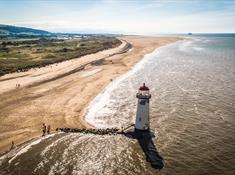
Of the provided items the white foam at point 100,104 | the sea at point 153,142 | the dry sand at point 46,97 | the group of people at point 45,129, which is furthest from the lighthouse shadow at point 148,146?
the group of people at point 45,129

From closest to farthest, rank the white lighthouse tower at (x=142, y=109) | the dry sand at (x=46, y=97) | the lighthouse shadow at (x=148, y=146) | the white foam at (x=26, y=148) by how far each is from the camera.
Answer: the lighthouse shadow at (x=148, y=146), the white foam at (x=26, y=148), the white lighthouse tower at (x=142, y=109), the dry sand at (x=46, y=97)

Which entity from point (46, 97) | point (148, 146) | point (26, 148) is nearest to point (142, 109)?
point (148, 146)

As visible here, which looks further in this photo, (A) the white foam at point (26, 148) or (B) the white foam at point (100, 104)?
(B) the white foam at point (100, 104)

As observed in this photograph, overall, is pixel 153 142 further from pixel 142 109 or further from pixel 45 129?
pixel 45 129

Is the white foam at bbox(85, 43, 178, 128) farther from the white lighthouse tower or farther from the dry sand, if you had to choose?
the white lighthouse tower

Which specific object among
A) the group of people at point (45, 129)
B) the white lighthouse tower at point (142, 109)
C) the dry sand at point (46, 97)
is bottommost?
the dry sand at point (46, 97)

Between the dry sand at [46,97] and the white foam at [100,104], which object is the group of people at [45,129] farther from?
the white foam at [100,104]
